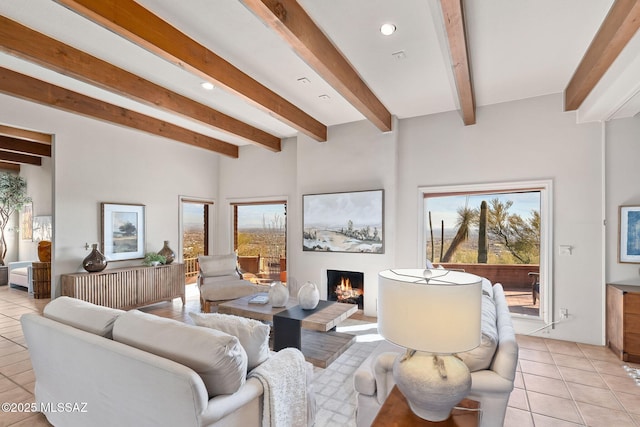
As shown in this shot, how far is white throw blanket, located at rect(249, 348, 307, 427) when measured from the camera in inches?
66.4

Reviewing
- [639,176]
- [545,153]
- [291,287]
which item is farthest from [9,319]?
[639,176]

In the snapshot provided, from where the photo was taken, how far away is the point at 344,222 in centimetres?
488

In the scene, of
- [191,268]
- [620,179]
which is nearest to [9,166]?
[191,268]

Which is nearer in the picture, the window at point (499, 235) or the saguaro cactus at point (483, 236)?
the window at point (499, 235)

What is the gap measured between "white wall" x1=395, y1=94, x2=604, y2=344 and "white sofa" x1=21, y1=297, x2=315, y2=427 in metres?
3.48

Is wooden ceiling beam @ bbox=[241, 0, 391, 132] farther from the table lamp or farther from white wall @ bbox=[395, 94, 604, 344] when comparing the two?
the table lamp

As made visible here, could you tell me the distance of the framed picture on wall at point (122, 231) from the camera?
484 centimetres

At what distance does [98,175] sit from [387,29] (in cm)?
471

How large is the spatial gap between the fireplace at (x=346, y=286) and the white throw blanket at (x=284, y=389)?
3000 mm

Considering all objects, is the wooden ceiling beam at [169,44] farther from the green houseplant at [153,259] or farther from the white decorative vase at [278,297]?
the green houseplant at [153,259]

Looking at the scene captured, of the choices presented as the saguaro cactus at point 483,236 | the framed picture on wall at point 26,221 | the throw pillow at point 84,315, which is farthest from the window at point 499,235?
the framed picture on wall at point 26,221

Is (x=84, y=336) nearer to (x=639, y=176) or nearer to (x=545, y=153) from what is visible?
(x=545, y=153)

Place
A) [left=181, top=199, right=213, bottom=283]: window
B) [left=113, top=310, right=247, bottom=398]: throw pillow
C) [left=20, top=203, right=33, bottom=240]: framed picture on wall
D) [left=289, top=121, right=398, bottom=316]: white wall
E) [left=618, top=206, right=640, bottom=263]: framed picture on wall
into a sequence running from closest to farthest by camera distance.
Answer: [left=113, top=310, right=247, bottom=398]: throw pillow → [left=618, top=206, right=640, bottom=263]: framed picture on wall → [left=289, top=121, right=398, bottom=316]: white wall → [left=181, top=199, right=213, bottom=283]: window → [left=20, top=203, right=33, bottom=240]: framed picture on wall

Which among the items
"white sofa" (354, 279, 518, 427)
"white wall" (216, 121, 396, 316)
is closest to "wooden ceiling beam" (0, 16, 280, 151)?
"white wall" (216, 121, 396, 316)
